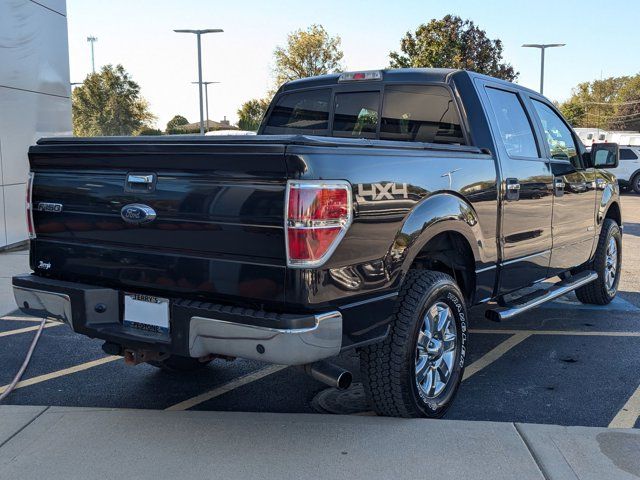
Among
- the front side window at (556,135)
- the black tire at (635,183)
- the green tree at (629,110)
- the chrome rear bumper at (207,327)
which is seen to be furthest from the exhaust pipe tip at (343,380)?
the green tree at (629,110)

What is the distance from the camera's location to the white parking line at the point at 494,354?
4.80 meters

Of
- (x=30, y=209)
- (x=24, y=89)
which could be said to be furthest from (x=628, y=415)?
(x=24, y=89)

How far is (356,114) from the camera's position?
4.98 meters

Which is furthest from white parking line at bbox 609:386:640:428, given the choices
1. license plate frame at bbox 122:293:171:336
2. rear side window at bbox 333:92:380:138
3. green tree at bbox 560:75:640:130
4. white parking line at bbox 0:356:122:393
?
green tree at bbox 560:75:640:130

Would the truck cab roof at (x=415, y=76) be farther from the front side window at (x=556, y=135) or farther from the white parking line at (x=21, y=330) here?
the white parking line at (x=21, y=330)

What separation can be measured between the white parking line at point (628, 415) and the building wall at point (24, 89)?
9190 mm

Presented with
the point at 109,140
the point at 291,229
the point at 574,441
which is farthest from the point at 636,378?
the point at 109,140

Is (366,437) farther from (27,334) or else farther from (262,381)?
(27,334)

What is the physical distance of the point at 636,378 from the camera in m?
4.57

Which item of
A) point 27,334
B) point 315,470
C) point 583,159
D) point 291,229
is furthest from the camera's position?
point 583,159

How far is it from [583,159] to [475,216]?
254 cm

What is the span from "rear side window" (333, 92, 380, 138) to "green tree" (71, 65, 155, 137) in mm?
43233

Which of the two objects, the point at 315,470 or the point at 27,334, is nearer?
the point at 315,470

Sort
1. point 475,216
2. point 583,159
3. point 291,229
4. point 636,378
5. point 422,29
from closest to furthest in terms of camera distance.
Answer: point 291,229
point 475,216
point 636,378
point 583,159
point 422,29
